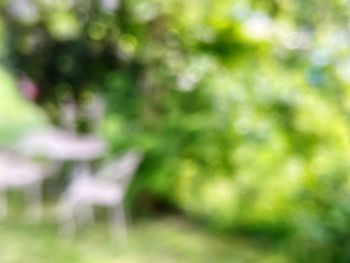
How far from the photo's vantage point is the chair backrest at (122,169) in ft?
12.9

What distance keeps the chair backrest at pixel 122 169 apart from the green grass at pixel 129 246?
1.23ft

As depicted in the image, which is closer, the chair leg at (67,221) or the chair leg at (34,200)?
the chair leg at (67,221)

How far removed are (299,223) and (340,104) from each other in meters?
0.69

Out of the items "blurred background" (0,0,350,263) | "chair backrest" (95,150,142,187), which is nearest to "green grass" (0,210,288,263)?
"blurred background" (0,0,350,263)

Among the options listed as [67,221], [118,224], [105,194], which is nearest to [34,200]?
[67,221]

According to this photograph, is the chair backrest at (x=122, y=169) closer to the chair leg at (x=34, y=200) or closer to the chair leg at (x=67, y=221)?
the chair leg at (x=67, y=221)

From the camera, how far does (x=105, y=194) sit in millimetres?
3816

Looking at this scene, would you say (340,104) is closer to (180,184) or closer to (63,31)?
(180,184)

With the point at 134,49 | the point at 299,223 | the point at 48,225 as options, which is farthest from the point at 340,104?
the point at 48,225

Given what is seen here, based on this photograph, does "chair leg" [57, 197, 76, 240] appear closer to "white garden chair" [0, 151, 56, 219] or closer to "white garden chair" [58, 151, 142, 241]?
"white garden chair" [58, 151, 142, 241]

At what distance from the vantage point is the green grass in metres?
→ 3.61

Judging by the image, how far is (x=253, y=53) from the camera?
399 cm

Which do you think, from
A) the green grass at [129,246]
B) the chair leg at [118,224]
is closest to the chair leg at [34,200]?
the green grass at [129,246]

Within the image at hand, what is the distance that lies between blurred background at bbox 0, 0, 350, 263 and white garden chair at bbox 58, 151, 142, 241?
80mm
